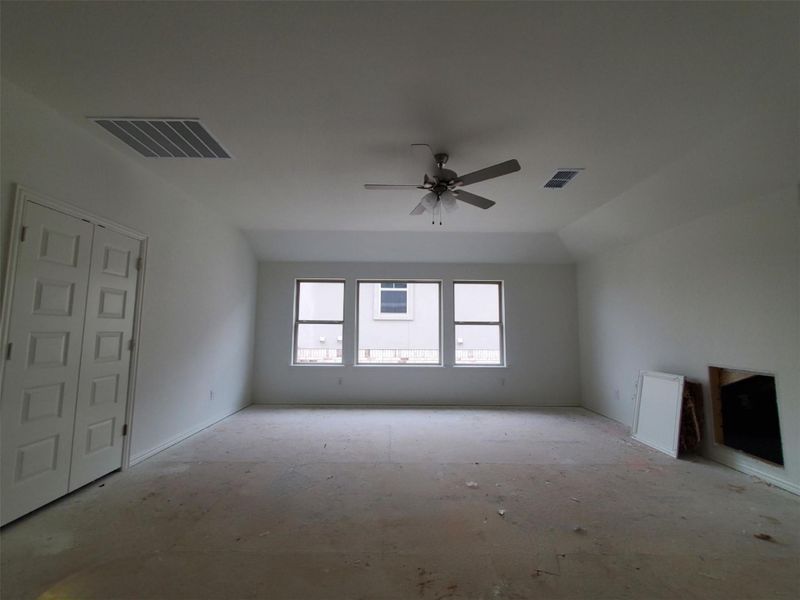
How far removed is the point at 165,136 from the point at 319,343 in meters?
3.98

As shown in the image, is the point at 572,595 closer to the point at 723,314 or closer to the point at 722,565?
the point at 722,565

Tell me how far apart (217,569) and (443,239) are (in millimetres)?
4724

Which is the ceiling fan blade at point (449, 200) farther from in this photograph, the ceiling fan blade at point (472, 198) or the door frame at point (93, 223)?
the door frame at point (93, 223)

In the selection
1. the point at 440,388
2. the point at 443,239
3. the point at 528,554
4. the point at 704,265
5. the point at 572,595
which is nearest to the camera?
the point at 572,595

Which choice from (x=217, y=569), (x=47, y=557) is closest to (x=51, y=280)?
(x=47, y=557)

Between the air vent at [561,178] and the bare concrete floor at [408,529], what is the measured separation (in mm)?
2812

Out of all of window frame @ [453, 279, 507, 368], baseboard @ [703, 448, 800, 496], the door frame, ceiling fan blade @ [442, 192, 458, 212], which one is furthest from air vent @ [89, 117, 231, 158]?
baseboard @ [703, 448, 800, 496]

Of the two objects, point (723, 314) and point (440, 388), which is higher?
point (723, 314)

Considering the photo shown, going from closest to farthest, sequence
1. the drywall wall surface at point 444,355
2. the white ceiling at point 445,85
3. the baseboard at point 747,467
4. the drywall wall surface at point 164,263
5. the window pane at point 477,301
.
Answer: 1. the white ceiling at point 445,85
2. the drywall wall surface at point 164,263
3. the baseboard at point 747,467
4. the drywall wall surface at point 444,355
5. the window pane at point 477,301

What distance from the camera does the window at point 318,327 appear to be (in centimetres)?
599

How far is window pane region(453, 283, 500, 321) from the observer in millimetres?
6117

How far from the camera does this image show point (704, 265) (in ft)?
11.6

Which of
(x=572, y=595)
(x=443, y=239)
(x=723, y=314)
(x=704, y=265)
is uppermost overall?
(x=443, y=239)

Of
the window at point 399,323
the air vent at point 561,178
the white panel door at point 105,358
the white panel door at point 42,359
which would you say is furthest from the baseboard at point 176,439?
the air vent at point 561,178
